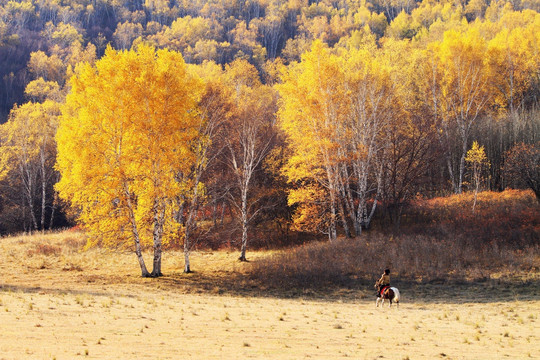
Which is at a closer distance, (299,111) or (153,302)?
(153,302)

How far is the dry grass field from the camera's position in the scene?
9.46 metres

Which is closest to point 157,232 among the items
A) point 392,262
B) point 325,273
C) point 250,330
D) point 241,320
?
point 325,273

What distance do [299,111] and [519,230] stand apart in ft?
51.3

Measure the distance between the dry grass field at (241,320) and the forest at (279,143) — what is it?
3.66 m

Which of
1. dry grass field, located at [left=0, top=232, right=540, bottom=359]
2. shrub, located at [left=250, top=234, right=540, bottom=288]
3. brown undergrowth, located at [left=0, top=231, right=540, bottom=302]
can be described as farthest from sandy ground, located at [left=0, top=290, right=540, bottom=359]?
shrub, located at [left=250, top=234, right=540, bottom=288]

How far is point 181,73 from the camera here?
75.5ft

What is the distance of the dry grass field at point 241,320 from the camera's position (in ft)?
31.0

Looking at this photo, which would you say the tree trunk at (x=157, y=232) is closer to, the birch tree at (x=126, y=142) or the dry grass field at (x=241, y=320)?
the birch tree at (x=126, y=142)

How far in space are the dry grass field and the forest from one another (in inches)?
144

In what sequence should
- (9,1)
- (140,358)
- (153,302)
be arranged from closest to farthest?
(140,358)
(153,302)
(9,1)

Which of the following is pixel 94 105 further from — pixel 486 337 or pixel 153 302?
pixel 486 337

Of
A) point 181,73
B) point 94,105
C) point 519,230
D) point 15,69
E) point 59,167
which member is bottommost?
point 519,230

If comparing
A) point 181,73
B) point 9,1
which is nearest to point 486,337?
point 181,73

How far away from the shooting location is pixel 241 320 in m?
13.0
